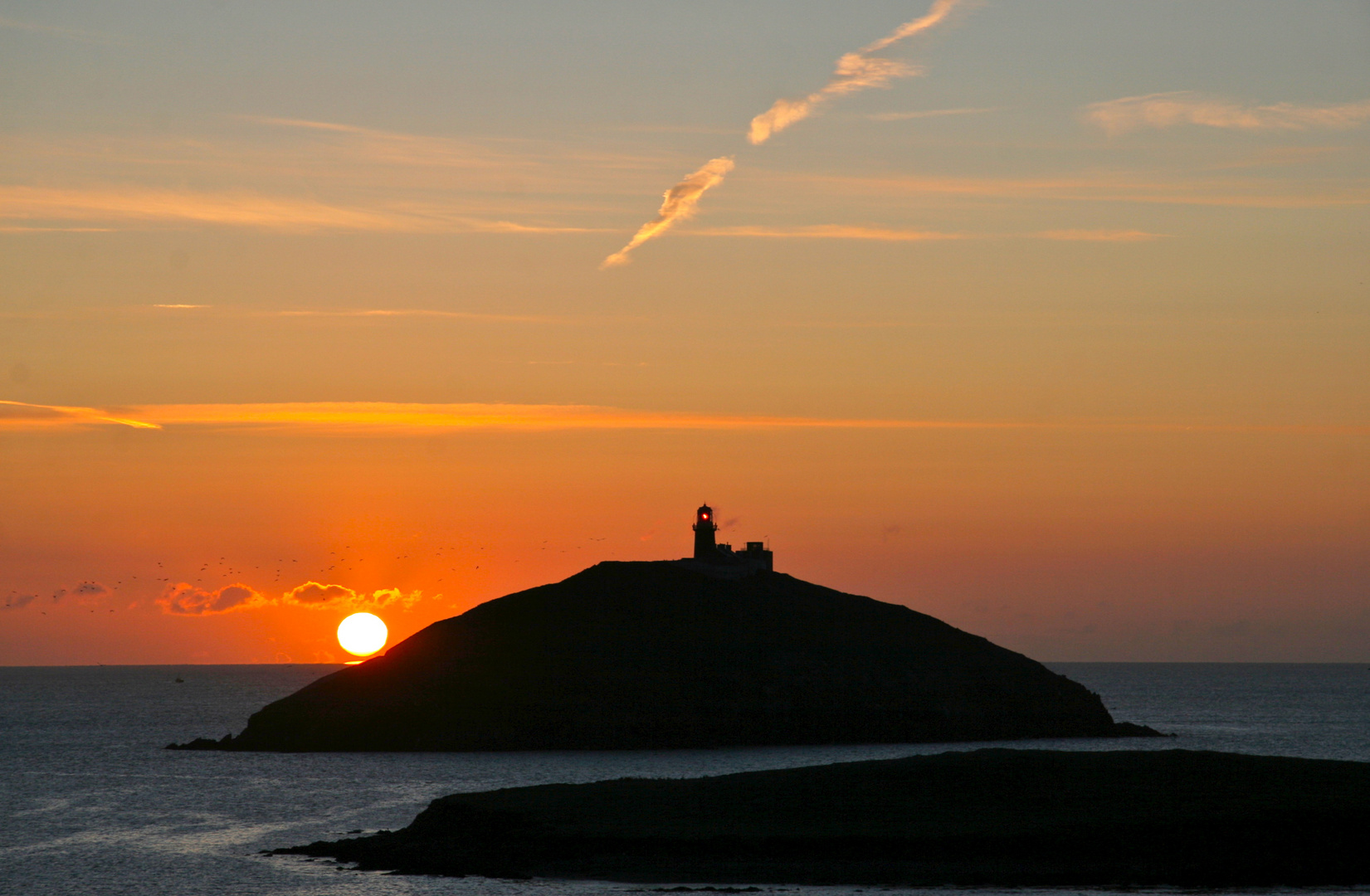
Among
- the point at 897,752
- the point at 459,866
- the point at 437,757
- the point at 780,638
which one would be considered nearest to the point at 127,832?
the point at 459,866

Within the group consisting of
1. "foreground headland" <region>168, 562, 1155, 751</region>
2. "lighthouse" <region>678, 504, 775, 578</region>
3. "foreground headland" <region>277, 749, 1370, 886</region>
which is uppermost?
"lighthouse" <region>678, 504, 775, 578</region>

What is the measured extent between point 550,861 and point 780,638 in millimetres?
77776

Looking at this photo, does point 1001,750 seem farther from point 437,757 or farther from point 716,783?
point 437,757

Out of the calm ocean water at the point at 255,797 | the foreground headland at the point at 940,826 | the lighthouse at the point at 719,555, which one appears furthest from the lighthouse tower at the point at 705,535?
the foreground headland at the point at 940,826

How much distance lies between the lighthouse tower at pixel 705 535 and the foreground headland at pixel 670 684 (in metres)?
9.24

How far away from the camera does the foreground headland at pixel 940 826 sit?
57844 mm

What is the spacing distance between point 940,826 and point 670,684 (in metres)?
70.8

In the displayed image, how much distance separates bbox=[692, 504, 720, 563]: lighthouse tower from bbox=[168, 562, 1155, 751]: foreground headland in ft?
30.3

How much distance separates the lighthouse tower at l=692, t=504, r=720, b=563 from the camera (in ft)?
524

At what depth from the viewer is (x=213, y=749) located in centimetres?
13962

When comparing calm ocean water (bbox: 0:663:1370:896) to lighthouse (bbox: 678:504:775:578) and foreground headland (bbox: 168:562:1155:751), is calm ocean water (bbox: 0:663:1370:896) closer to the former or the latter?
foreground headland (bbox: 168:562:1155:751)

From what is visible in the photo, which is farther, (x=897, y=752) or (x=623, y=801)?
(x=897, y=752)

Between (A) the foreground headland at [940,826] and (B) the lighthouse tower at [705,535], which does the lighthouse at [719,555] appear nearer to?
(B) the lighthouse tower at [705,535]

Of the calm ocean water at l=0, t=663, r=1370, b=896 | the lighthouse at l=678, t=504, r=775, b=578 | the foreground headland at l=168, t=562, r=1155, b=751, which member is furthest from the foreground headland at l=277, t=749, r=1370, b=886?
the lighthouse at l=678, t=504, r=775, b=578
